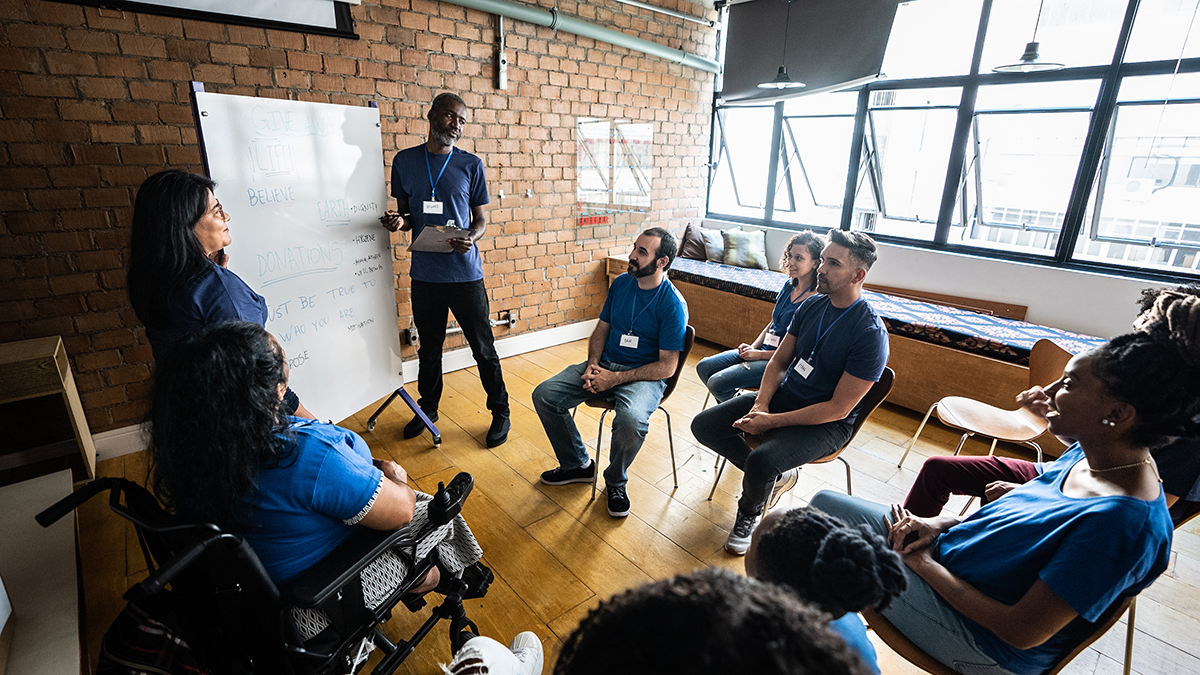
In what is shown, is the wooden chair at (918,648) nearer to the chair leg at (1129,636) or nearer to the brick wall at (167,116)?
the chair leg at (1129,636)

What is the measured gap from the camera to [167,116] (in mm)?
2451

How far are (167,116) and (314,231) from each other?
98 centimetres

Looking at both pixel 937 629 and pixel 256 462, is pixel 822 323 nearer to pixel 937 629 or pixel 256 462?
pixel 937 629

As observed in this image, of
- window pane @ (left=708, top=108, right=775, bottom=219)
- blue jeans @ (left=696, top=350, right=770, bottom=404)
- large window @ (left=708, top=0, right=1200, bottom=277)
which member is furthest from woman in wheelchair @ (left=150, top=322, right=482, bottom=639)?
window pane @ (left=708, top=108, right=775, bottom=219)

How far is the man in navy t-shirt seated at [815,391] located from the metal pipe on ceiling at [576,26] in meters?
2.66

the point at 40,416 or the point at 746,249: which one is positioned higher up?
the point at 746,249

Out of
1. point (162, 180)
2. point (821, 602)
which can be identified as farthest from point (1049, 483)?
point (162, 180)

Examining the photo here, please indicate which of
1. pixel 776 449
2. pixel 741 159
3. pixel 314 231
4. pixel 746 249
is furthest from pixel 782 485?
pixel 741 159

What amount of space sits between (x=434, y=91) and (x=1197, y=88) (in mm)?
4708

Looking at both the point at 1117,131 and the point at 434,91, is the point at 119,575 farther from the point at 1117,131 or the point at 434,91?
the point at 1117,131

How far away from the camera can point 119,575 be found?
6.21 ft

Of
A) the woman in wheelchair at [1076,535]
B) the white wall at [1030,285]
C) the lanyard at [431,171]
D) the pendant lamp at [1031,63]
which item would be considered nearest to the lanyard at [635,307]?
the lanyard at [431,171]

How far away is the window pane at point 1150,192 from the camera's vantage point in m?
3.29

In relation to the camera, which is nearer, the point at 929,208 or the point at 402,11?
the point at 402,11
